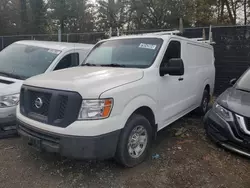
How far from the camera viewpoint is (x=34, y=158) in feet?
12.3

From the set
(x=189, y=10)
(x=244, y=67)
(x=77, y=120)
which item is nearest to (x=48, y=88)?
(x=77, y=120)

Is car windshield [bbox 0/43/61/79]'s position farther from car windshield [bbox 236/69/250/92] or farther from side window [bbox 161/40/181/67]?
car windshield [bbox 236/69/250/92]

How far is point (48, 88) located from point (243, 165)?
2.99 m

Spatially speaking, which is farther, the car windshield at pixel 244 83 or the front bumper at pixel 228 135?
the car windshield at pixel 244 83

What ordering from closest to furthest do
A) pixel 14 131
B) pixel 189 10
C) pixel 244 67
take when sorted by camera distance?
pixel 14 131 → pixel 244 67 → pixel 189 10

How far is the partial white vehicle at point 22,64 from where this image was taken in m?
4.06

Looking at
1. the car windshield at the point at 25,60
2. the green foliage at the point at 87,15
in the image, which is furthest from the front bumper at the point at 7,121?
the green foliage at the point at 87,15

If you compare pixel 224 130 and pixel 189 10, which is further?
pixel 189 10

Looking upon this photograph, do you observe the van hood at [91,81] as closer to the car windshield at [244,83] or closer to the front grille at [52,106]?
the front grille at [52,106]

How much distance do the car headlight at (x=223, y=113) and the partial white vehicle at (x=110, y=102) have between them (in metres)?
0.69

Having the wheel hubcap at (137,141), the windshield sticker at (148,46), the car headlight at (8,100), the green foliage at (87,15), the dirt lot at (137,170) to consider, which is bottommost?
the dirt lot at (137,170)

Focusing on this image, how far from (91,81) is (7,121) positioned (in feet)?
6.27

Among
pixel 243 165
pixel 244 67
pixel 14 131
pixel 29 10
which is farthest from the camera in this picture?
pixel 29 10

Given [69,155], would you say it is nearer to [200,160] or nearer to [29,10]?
[200,160]
